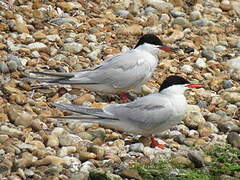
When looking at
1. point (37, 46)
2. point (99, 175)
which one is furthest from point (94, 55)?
point (99, 175)

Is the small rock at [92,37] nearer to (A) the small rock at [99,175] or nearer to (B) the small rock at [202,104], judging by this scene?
(B) the small rock at [202,104]

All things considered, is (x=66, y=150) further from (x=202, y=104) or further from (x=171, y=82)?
(x=202, y=104)

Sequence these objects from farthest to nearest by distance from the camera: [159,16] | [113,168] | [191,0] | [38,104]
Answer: [191,0] < [159,16] < [38,104] < [113,168]

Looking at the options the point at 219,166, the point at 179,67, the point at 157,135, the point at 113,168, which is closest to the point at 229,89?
the point at 179,67

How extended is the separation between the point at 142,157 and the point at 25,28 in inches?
97.4

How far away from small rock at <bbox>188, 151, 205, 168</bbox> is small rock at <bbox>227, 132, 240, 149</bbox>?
1.66 feet

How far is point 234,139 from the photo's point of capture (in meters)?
5.23

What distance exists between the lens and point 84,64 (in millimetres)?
6383

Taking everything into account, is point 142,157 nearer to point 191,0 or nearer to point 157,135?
point 157,135

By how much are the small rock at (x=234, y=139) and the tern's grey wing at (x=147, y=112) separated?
55cm

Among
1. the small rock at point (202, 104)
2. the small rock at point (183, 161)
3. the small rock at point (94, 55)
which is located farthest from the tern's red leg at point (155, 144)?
the small rock at point (94, 55)

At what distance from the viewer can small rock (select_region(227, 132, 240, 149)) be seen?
520cm

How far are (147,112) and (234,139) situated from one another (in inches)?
28.5

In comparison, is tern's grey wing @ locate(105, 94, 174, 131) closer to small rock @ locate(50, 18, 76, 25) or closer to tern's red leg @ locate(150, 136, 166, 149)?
tern's red leg @ locate(150, 136, 166, 149)
